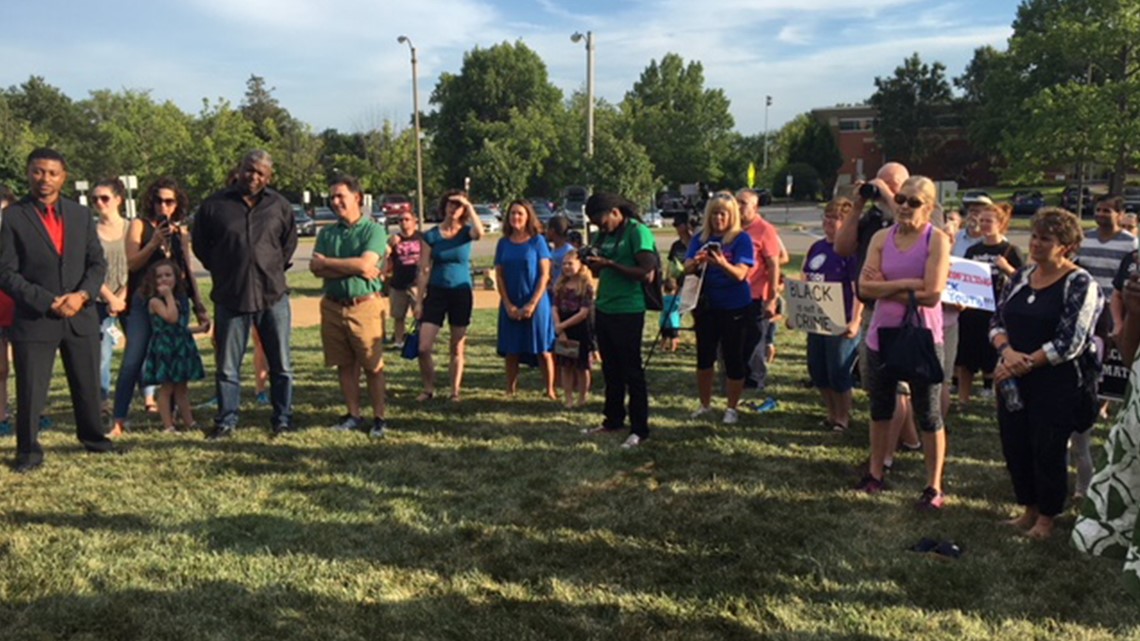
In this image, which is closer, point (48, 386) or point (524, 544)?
point (524, 544)

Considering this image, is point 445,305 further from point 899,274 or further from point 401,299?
point 899,274

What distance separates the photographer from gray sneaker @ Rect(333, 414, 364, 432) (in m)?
5.84

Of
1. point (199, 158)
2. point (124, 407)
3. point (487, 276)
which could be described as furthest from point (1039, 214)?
point (199, 158)

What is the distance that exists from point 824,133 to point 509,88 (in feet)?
78.3

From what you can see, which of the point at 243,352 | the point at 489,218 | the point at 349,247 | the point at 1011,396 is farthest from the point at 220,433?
the point at 489,218

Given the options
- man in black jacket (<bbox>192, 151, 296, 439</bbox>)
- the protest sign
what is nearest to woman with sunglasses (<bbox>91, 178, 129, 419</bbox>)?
man in black jacket (<bbox>192, 151, 296, 439</bbox>)

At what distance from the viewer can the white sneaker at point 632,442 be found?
17.7 ft

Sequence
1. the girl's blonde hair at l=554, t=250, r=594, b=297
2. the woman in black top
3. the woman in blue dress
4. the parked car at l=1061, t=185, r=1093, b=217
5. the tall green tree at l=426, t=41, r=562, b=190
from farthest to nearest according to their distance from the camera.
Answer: the tall green tree at l=426, t=41, r=562, b=190
the parked car at l=1061, t=185, r=1093, b=217
the girl's blonde hair at l=554, t=250, r=594, b=297
the woman in blue dress
the woman in black top

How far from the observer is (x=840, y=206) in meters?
5.59

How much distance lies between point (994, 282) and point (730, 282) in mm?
2102

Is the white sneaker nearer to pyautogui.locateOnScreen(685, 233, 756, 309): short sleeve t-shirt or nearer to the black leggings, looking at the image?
the black leggings

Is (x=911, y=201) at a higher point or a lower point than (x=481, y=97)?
lower

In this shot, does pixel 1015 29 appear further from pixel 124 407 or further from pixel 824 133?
pixel 124 407

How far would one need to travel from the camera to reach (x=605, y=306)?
5.47 meters
